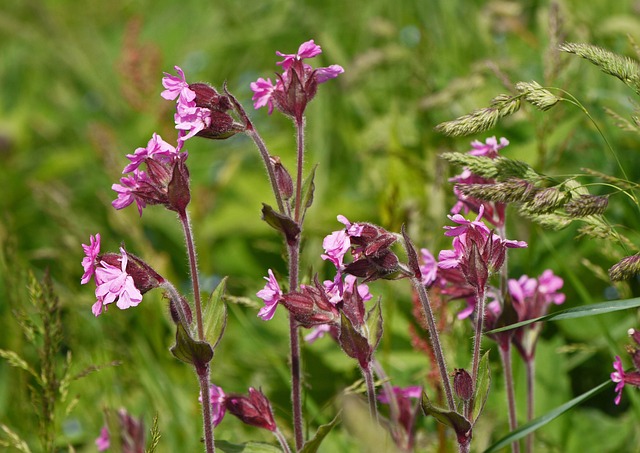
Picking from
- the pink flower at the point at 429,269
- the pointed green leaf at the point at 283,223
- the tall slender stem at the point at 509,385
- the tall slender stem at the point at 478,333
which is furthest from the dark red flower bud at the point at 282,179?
the tall slender stem at the point at 509,385

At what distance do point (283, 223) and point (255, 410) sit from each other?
1.19ft

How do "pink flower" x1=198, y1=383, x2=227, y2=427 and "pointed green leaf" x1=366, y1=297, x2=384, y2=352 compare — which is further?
"pink flower" x1=198, y1=383, x2=227, y2=427

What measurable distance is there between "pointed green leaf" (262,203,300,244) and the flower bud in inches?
14.2

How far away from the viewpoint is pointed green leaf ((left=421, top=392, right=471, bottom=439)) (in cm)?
125

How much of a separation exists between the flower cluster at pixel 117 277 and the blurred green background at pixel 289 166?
321 mm

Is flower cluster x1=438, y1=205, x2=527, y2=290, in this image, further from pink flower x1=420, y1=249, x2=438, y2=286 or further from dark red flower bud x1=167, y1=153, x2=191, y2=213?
dark red flower bud x1=167, y1=153, x2=191, y2=213

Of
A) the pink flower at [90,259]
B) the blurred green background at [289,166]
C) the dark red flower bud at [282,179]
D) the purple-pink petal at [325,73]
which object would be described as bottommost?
the blurred green background at [289,166]

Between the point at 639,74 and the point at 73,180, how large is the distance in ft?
10.5

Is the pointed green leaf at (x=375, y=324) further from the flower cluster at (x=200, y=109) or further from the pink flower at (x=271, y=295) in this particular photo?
the flower cluster at (x=200, y=109)

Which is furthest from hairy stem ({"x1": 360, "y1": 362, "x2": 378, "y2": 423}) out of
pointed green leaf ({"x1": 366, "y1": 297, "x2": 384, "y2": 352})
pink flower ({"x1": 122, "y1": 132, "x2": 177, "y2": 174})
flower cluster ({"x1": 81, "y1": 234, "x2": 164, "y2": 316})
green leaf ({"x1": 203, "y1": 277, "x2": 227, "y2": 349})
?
pink flower ({"x1": 122, "y1": 132, "x2": 177, "y2": 174})

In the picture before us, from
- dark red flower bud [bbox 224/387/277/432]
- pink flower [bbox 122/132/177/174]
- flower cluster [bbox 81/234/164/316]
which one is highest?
pink flower [bbox 122/132/177/174]

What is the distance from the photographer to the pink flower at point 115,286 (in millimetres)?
1286

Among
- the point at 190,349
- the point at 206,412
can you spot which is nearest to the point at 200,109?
the point at 190,349

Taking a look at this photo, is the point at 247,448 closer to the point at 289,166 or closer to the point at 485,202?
the point at 485,202
